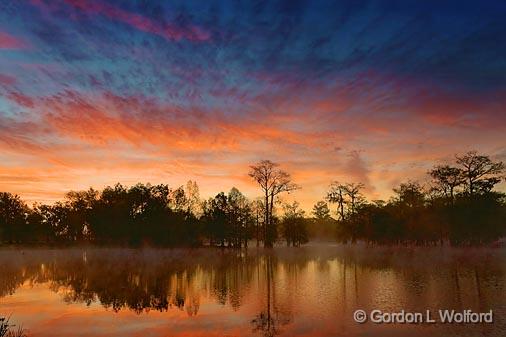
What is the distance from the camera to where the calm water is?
13672 mm

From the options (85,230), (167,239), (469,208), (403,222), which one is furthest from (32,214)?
(469,208)

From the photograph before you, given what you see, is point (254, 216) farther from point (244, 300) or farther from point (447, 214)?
point (244, 300)

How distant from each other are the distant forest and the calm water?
28.5m

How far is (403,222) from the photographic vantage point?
64812 mm

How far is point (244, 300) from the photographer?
19.1 metres

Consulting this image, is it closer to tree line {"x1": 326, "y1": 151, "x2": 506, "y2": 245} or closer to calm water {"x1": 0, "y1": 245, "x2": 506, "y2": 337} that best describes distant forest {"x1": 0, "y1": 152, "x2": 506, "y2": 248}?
tree line {"x1": 326, "y1": 151, "x2": 506, "y2": 245}

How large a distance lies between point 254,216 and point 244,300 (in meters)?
73.2

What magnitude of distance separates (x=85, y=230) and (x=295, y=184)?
190 ft

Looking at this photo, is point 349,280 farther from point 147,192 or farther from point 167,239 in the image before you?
point 147,192

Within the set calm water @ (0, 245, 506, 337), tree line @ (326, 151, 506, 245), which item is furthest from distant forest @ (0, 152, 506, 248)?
calm water @ (0, 245, 506, 337)

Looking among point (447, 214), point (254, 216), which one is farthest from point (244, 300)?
point (254, 216)

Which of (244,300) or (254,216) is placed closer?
(244,300)

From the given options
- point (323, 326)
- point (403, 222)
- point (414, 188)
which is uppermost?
point (414, 188)

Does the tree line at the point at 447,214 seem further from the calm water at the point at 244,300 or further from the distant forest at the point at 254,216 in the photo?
the calm water at the point at 244,300
